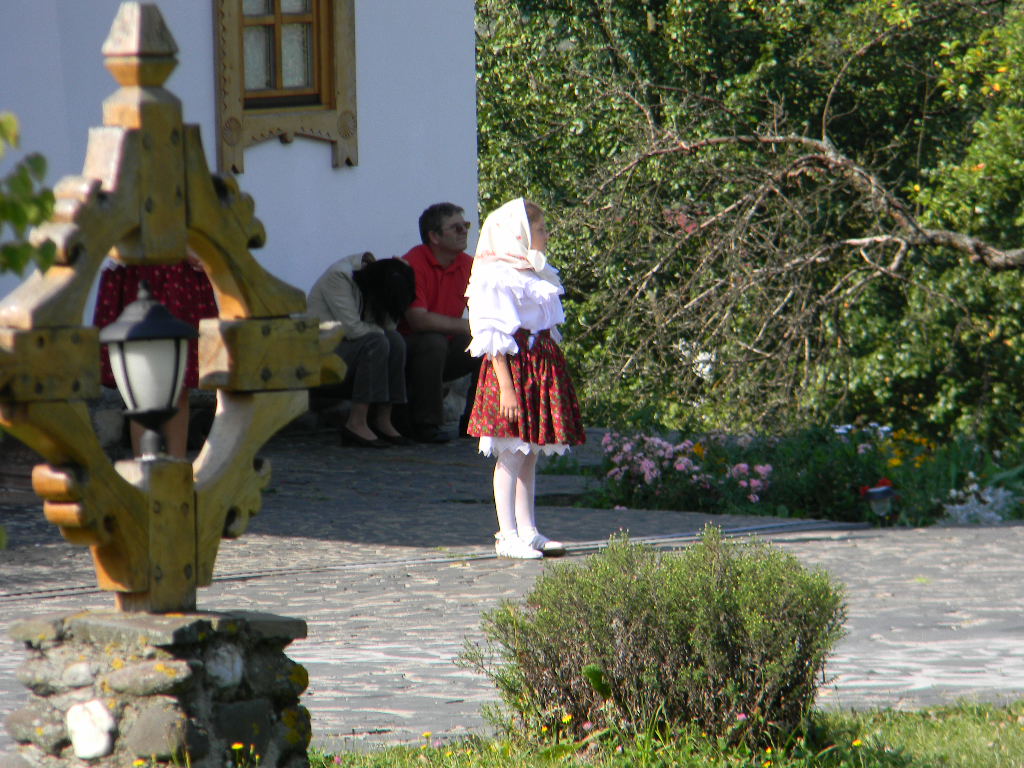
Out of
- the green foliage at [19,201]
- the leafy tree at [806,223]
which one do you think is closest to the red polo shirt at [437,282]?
the leafy tree at [806,223]

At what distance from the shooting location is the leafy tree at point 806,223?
14062 mm

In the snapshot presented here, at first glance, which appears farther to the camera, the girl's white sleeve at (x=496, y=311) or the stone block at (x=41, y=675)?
the girl's white sleeve at (x=496, y=311)

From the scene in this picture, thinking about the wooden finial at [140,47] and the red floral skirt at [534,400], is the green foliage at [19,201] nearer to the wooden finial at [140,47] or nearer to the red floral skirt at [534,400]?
the wooden finial at [140,47]

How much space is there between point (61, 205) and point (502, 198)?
19.2 metres

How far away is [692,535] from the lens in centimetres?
870

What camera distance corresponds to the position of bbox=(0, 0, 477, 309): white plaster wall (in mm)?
10773

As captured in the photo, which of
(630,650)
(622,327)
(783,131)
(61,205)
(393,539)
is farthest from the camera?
(783,131)

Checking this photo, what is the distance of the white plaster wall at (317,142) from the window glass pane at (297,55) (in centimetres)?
40

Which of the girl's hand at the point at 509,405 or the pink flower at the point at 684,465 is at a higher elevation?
the girl's hand at the point at 509,405

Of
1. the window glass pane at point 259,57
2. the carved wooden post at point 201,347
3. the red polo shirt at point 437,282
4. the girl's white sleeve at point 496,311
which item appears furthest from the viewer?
the window glass pane at point 259,57

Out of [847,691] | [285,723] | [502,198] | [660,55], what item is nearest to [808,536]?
[847,691]

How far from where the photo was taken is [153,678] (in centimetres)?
387

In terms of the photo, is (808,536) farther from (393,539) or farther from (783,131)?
(783,131)

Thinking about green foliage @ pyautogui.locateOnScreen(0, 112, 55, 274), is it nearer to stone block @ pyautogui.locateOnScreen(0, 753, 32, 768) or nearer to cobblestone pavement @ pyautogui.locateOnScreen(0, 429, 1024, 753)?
stone block @ pyautogui.locateOnScreen(0, 753, 32, 768)
